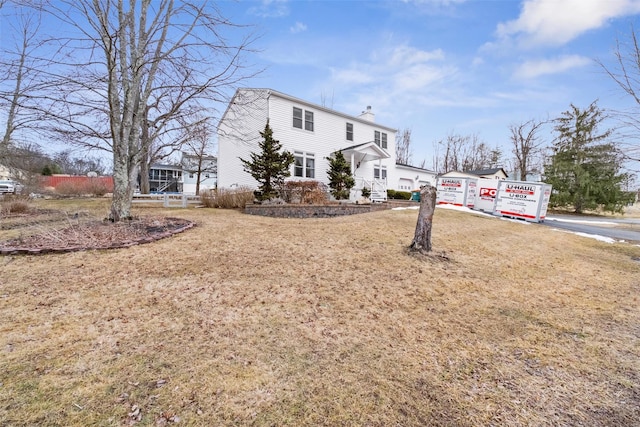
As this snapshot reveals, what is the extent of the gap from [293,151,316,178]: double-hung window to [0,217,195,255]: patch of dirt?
9610mm

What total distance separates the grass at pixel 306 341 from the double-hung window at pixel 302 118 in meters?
12.0

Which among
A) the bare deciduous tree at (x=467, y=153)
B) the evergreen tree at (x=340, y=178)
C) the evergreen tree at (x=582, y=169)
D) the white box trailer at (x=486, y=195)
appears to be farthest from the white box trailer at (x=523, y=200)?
the bare deciduous tree at (x=467, y=153)

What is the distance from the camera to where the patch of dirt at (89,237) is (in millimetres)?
4723

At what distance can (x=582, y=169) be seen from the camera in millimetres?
20594

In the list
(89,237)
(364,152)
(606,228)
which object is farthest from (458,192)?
(89,237)

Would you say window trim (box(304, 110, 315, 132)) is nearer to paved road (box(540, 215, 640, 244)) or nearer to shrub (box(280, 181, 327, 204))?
shrub (box(280, 181, 327, 204))

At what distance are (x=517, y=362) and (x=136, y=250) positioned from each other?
228 inches

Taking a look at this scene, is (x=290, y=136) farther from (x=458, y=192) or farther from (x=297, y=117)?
(x=458, y=192)

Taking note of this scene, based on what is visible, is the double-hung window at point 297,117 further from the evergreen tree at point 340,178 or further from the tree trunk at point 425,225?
the tree trunk at point 425,225

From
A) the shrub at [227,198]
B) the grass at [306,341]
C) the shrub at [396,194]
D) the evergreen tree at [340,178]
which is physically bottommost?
the grass at [306,341]

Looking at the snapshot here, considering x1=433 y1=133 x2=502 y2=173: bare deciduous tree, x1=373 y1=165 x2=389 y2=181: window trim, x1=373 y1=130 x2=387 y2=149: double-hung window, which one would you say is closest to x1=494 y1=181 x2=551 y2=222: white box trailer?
x1=373 y1=165 x2=389 y2=181: window trim

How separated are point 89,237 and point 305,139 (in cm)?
1226

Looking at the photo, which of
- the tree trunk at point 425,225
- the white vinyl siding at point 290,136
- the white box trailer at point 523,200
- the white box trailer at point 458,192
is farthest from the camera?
the white box trailer at point 458,192

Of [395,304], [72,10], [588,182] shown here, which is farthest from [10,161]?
[588,182]
